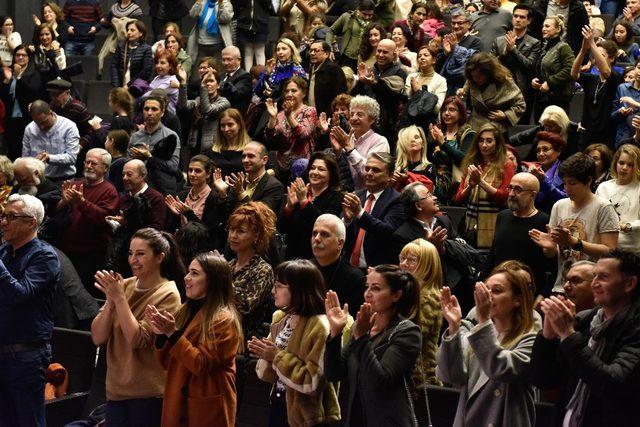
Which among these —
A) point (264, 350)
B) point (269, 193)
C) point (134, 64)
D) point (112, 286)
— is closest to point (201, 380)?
point (264, 350)

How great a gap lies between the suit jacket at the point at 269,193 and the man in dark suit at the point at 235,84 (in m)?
2.76

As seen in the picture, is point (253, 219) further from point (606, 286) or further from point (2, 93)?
point (2, 93)

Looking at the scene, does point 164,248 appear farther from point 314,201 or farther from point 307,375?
→ point 314,201

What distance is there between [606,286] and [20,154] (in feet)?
27.3

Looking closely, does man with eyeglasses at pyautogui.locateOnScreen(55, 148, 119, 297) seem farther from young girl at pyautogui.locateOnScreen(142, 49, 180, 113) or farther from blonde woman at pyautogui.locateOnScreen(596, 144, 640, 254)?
blonde woman at pyautogui.locateOnScreen(596, 144, 640, 254)

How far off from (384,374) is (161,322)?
1137 mm

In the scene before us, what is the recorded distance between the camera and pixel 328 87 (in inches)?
423

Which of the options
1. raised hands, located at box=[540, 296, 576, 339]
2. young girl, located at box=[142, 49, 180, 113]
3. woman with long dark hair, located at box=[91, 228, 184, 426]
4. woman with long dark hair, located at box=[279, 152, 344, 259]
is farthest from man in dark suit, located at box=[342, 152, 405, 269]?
young girl, located at box=[142, 49, 180, 113]

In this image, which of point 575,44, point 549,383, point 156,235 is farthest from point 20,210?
point 575,44

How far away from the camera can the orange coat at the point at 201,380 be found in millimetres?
6273

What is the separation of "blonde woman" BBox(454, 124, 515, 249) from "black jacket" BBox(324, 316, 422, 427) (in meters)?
2.65

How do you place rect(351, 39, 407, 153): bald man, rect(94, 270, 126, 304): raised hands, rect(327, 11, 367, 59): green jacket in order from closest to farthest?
rect(94, 270, 126, 304): raised hands
rect(351, 39, 407, 153): bald man
rect(327, 11, 367, 59): green jacket

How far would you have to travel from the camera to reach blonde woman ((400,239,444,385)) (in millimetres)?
6836

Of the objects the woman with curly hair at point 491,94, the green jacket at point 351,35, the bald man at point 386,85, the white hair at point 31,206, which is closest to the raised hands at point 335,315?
the white hair at point 31,206
